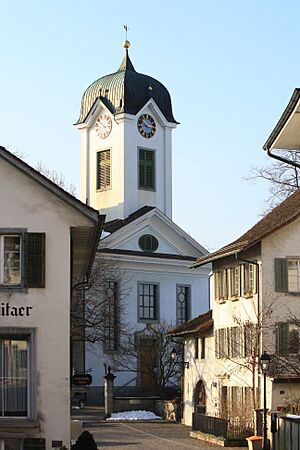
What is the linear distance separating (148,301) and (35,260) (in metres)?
48.1

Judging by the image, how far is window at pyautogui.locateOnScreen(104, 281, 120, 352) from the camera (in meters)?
69.2

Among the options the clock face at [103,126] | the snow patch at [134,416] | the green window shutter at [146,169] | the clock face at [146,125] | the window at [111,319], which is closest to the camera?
the snow patch at [134,416]

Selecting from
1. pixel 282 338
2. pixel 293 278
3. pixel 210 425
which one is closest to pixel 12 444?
pixel 210 425

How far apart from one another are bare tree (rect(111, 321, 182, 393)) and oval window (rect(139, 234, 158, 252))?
16.5ft

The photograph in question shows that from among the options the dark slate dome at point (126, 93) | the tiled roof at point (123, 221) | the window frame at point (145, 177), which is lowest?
the tiled roof at point (123, 221)

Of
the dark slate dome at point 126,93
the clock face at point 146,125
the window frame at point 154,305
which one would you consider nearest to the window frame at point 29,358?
the window frame at point 154,305

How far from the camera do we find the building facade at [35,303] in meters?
26.4

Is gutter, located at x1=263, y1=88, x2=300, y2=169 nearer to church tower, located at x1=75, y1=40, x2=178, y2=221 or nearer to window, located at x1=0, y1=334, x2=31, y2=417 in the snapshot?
window, located at x1=0, y1=334, x2=31, y2=417

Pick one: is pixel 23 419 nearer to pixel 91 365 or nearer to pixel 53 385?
pixel 53 385

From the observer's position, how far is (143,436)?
1823 inches

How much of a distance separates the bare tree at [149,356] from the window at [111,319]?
60 cm

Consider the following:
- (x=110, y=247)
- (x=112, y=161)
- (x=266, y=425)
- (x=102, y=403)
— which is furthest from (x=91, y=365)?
(x=266, y=425)

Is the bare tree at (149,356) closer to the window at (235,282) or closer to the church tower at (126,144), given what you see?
the church tower at (126,144)

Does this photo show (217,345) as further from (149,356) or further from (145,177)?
(145,177)
